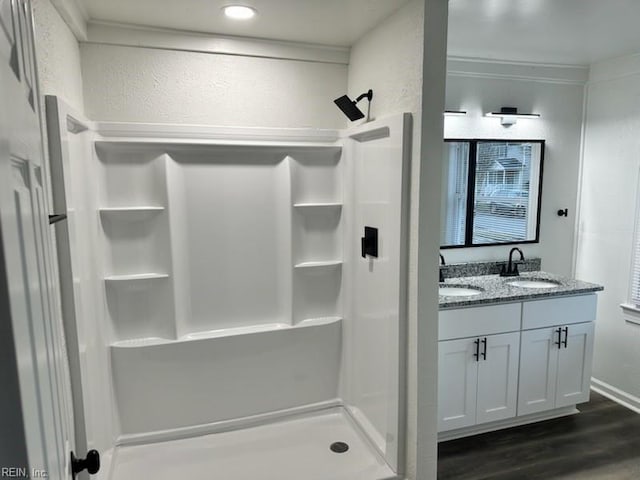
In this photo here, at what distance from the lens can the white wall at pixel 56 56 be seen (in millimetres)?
1429

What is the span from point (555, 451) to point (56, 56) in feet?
11.1

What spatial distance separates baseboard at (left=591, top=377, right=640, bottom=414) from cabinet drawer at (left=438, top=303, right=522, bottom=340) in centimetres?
128

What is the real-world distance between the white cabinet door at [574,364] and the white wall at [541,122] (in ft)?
2.33

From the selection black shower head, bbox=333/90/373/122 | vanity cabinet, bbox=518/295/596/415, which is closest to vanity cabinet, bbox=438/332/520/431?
vanity cabinet, bbox=518/295/596/415

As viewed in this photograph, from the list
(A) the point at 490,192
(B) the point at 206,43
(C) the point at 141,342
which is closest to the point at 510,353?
(A) the point at 490,192

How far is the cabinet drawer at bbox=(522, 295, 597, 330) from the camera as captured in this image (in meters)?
2.84

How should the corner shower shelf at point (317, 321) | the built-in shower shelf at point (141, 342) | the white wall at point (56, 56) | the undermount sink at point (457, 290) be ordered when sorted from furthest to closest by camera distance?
the undermount sink at point (457, 290)
the corner shower shelf at point (317, 321)
the built-in shower shelf at point (141, 342)
the white wall at point (56, 56)

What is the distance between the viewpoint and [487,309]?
272 centimetres

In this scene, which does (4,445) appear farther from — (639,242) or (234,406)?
(639,242)

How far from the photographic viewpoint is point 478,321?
8.89 feet

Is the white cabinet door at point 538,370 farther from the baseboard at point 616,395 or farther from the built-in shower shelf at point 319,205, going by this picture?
the built-in shower shelf at point 319,205

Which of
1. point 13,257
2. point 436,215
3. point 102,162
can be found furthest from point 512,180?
point 13,257

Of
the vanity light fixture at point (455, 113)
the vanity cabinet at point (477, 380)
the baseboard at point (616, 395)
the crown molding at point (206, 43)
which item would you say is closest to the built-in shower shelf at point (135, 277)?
the crown molding at point (206, 43)

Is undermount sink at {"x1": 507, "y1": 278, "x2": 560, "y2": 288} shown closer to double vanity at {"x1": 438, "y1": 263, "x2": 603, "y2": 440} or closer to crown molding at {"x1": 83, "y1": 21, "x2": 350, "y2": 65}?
double vanity at {"x1": 438, "y1": 263, "x2": 603, "y2": 440}
